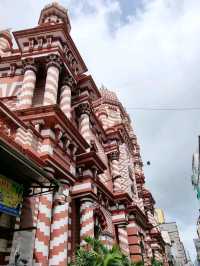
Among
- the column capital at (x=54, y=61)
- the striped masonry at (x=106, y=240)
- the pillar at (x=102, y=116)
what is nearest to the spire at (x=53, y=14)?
the column capital at (x=54, y=61)

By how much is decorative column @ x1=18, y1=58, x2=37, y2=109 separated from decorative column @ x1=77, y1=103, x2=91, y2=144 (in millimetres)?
4234

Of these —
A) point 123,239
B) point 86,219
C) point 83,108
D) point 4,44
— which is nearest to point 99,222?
point 123,239

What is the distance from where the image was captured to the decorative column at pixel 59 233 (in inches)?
392

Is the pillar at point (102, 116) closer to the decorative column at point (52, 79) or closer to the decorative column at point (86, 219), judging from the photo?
the decorative column at point (52, 79)

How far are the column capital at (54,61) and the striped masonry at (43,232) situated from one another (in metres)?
8.19

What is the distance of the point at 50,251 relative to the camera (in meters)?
10.1

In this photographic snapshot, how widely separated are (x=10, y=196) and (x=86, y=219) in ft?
21.7

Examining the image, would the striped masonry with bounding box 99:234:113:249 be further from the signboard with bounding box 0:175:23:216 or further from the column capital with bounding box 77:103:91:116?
the signboard with bounding box 0:175:23:216

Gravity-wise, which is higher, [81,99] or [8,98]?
[81,99]

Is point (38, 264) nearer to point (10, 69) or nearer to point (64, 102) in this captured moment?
point (64, 102)

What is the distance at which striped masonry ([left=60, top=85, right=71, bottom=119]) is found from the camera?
592 inches

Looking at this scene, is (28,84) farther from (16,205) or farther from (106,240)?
(106,240)

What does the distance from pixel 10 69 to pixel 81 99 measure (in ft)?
16.8

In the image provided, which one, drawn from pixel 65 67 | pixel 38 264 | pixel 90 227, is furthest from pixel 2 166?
pixel 65 67
